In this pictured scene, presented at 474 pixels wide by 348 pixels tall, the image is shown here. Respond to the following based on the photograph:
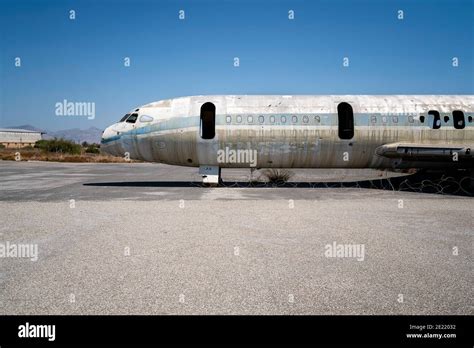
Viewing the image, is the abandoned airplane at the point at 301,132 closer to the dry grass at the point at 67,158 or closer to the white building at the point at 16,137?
the dry grass at the point at 67,158

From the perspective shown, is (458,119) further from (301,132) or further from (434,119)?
(301,132)

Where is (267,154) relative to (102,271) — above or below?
above

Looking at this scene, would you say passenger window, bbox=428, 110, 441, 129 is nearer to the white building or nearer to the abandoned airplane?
the abandoned airplane

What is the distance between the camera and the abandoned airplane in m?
15.1

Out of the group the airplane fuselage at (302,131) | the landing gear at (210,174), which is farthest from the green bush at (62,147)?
the landing gear at (210,174)

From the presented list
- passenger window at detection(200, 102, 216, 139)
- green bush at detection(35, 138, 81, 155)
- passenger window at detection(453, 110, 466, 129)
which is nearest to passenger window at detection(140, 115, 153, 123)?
passenger window at detection(200, 102, 216, 139)

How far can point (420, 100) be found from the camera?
51.3 feet

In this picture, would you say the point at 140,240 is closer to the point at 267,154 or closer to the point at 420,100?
the point at 267,154

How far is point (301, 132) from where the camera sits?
15.1 m

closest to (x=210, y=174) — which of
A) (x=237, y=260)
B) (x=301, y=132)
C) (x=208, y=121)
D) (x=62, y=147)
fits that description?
(x=208, y=121)

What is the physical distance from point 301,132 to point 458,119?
7.88 meters

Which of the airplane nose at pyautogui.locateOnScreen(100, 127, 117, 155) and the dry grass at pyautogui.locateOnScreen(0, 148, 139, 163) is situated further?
the dry grass at pyautogui.locateOnScreen(0, 148, 139, 163)
